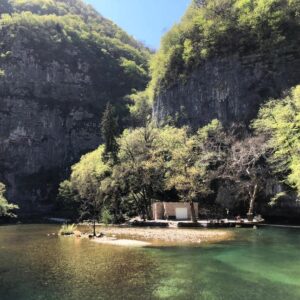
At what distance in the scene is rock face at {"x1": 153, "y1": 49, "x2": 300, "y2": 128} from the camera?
70.8 meters

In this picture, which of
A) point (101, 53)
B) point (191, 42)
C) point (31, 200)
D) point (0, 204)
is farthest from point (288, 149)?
point (101, 53)

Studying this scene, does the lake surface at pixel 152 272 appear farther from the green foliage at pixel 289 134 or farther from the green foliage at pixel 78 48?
the green foliage at pixel 78 48

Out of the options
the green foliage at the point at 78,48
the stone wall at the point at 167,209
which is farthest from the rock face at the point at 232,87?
the green foliage at the point at 78,48

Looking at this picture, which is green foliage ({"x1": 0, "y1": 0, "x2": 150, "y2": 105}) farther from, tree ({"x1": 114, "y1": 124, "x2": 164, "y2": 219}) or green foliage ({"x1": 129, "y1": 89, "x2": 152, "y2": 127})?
tree ({"x1": 114, "y1": 124, "x2": 164, "y2": 219})

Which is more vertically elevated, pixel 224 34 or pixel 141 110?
pixel 224 34

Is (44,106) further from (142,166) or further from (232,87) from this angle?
(142,166)

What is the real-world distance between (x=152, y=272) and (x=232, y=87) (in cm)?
5547

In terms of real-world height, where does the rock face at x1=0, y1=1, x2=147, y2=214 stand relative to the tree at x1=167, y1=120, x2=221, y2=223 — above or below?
above

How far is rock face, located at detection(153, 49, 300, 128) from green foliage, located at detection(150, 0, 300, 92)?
1.94m

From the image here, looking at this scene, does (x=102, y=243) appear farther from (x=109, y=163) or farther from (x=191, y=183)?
(x=109, y=163)

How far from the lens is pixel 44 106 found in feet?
398

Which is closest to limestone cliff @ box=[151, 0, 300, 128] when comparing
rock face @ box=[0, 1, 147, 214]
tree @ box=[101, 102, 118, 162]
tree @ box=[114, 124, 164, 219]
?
tree @ box=[101, 102, 118, 162]

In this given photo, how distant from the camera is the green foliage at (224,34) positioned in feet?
242

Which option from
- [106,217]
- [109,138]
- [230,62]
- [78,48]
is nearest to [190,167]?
[106,217]
